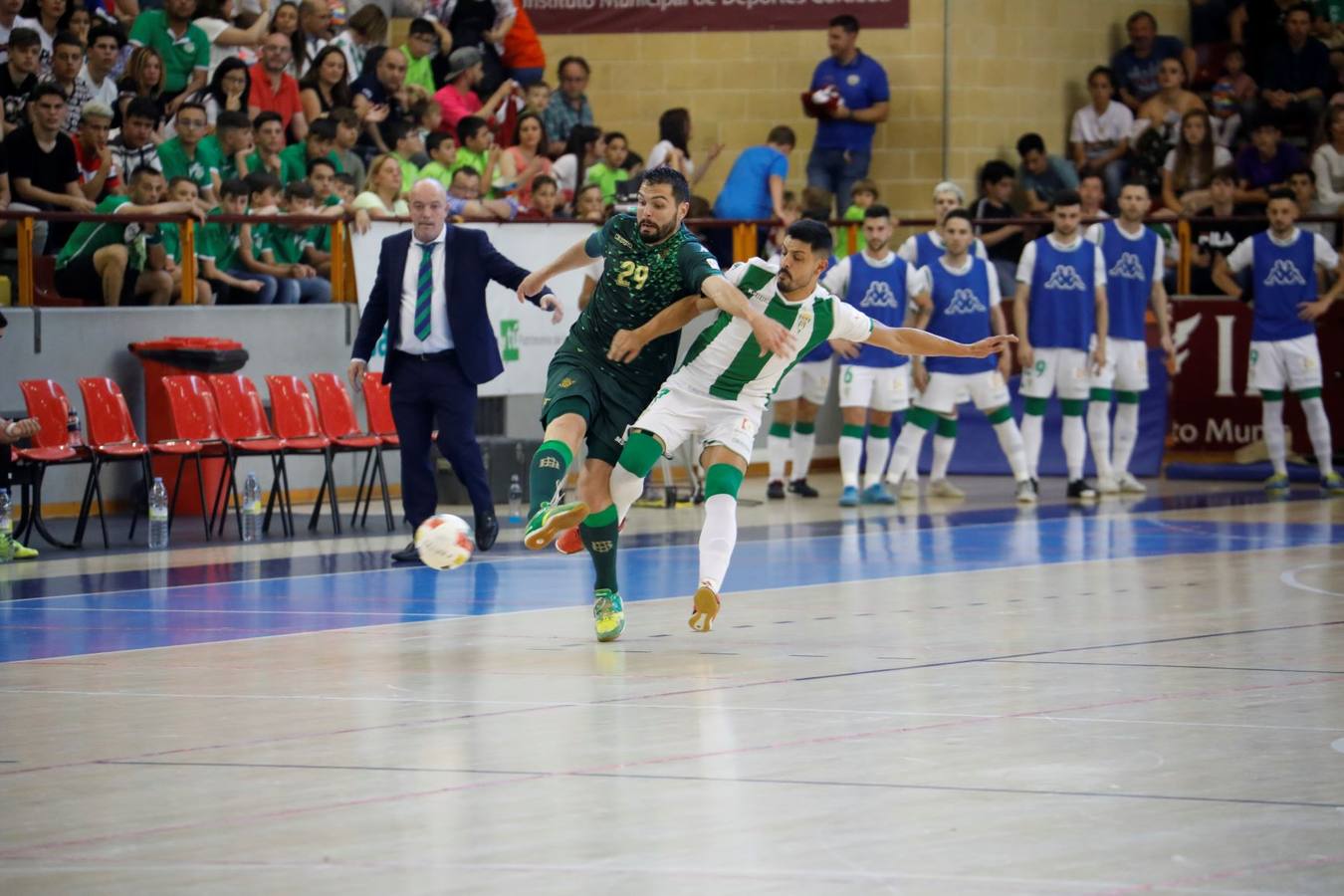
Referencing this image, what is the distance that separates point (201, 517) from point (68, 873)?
1063 centimetres

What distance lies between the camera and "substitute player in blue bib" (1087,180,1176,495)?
693 inches

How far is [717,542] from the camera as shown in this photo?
29.9ft

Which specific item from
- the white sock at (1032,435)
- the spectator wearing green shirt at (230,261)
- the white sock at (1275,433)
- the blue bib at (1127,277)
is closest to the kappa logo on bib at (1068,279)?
the blue bib at (1127,277)

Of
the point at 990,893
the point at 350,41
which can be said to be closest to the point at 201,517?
the point at 350,41

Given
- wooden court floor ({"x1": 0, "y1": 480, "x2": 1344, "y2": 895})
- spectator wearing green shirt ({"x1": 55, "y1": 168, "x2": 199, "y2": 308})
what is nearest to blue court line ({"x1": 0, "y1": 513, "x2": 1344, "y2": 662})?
wooden court floor ({"x1": 0, "y1": 480, "x2": 1344, "y2": 895})

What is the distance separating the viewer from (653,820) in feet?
19.1

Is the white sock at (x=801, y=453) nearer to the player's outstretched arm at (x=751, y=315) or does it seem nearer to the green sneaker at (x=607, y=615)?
the green sneaker at (x=607, y=615)

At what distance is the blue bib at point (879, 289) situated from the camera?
16766mm

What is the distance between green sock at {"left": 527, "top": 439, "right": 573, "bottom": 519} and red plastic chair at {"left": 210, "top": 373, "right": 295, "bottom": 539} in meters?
5.78

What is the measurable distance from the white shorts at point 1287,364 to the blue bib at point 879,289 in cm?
354

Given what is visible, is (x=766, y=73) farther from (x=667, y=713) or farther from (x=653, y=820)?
(x=653, y=820)

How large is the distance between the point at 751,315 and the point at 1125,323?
31.8ft

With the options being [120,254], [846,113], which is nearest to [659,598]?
[120,254]

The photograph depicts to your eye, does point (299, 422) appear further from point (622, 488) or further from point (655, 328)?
point (655, 328)
